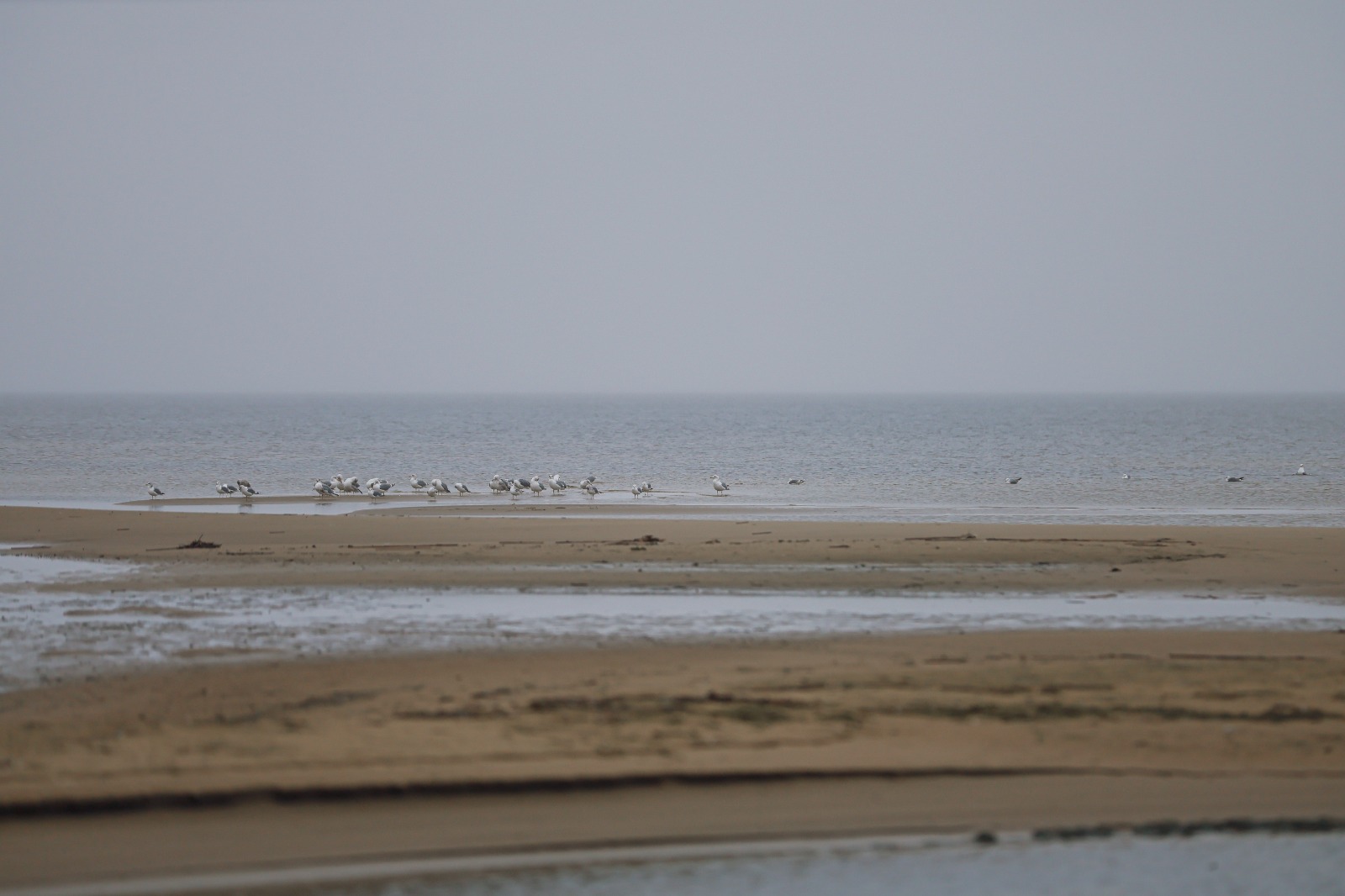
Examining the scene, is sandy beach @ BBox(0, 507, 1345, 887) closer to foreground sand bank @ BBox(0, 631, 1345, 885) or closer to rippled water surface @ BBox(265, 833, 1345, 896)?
foreground sand bank @ BBox(0, 631, 1345, 885)

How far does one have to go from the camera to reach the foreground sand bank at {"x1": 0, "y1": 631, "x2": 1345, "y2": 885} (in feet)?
24.2

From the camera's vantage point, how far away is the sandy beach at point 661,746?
7391 millimetres

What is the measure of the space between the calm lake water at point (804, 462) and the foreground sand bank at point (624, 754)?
1760cm

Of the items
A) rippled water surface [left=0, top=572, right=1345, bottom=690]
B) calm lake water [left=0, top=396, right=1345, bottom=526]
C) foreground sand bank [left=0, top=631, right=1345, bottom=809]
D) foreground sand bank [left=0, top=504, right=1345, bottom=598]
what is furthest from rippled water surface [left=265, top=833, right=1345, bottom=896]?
calm lake water [left=0, top=396, right=1345, bottom=526]

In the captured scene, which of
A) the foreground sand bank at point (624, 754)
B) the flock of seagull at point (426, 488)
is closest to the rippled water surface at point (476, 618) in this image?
the foreground sand bank at point (624, 754)

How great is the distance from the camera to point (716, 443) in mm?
71688

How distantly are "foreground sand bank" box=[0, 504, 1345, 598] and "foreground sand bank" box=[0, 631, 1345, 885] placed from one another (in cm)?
606

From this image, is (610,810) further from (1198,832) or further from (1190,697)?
(1190,697)

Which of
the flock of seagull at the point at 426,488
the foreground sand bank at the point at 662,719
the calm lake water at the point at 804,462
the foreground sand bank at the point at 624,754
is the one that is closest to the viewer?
the foreground sand bank at the point at 624,754

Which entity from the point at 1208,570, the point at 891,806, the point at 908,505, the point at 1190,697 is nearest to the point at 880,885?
the point at 891,806

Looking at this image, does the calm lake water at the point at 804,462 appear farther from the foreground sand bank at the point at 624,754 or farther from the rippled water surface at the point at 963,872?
the rippled water surface at the point at 963,872

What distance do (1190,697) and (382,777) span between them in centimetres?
599

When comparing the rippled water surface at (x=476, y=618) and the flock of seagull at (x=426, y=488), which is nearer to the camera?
the rippled water surface at (x=476, y=618)

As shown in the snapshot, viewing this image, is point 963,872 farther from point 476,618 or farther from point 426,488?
point 426,488
